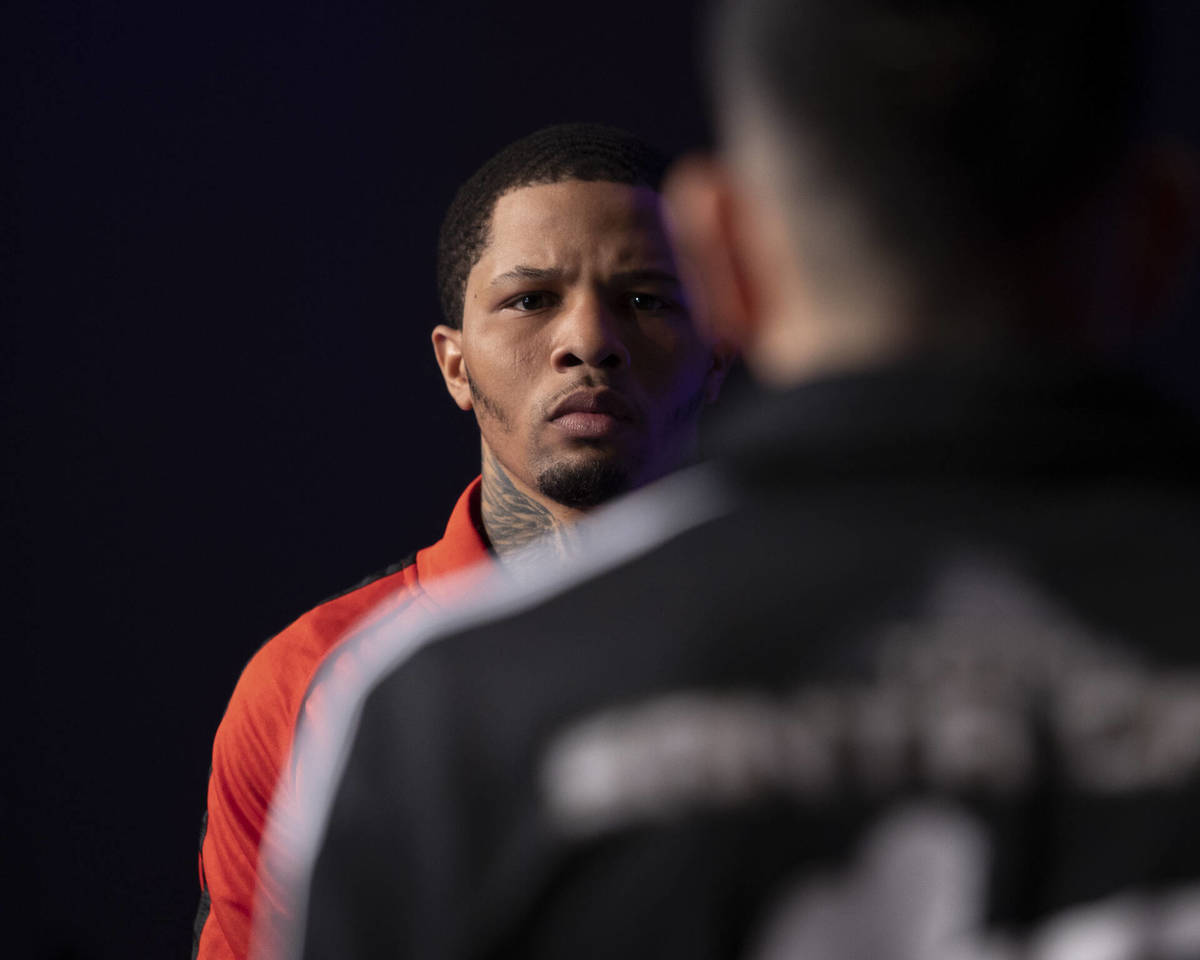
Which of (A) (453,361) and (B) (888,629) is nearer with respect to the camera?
(B) (888,629)

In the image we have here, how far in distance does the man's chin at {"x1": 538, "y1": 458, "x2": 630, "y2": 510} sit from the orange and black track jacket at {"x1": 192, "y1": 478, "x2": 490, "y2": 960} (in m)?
0.12

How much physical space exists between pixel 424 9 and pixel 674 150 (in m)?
0.40

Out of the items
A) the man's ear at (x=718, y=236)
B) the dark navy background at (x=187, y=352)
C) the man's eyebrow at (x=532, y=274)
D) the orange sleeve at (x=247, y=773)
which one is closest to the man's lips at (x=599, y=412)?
the man's eyebrow at (x=532, y=274)

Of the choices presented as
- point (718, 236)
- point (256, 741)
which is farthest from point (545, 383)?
point (718, 236)

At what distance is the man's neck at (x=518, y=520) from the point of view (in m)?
1.19

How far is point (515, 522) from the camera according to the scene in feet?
4.01

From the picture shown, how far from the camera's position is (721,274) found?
1.73 ft

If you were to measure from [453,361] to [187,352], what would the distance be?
0.74 meters

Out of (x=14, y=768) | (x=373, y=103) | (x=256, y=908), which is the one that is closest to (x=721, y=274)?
(x=256, y=908)

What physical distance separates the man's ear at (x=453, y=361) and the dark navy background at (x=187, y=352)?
63cm

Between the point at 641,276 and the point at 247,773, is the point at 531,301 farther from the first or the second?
the point at 247,773

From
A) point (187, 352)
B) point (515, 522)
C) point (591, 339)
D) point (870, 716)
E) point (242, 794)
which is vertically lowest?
point (870, 716)

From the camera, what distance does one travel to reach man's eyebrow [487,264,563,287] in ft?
3.81

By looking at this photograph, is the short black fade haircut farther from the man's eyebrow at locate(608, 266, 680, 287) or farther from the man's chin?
the man's chin
